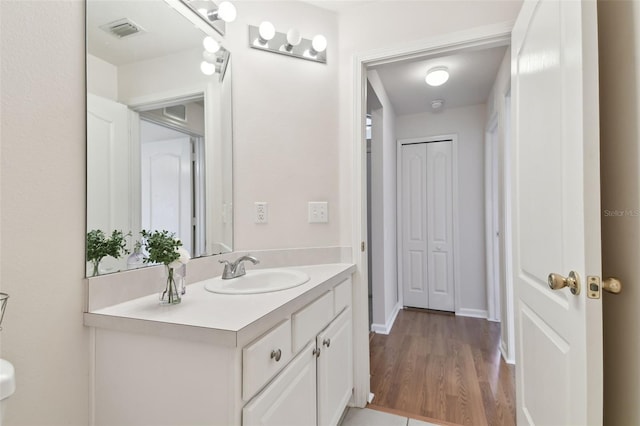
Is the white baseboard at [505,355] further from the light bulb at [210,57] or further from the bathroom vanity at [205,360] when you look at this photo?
the light bulb at [210,57]

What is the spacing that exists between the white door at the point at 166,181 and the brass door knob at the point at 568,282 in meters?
1.37

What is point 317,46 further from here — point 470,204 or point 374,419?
point 470,204

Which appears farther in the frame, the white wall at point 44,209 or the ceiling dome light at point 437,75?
the ceiling dome light at point 437,75

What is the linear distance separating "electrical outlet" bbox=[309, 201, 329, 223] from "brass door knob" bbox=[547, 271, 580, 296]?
1144 millimetres

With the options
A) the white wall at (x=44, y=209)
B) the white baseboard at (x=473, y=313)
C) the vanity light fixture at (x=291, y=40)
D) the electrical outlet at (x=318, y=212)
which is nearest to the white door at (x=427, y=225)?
the white baseboard at (x=473, y=313)

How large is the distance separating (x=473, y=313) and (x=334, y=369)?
2.58m

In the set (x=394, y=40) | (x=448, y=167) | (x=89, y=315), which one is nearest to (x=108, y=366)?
(x=89, y=315)

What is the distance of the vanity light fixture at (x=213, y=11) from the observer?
1450mm

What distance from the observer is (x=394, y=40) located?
1757 millimetres

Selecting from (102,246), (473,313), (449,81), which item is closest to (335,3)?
(449,81)

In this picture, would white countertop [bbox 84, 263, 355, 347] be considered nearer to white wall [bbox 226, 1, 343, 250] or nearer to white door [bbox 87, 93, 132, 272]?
white door [bbox 87, 93, 132, 272]

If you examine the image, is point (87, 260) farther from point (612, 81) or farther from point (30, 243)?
point (612, 81)

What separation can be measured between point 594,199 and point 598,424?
1.91ft

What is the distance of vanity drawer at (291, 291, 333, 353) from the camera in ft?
3.63
